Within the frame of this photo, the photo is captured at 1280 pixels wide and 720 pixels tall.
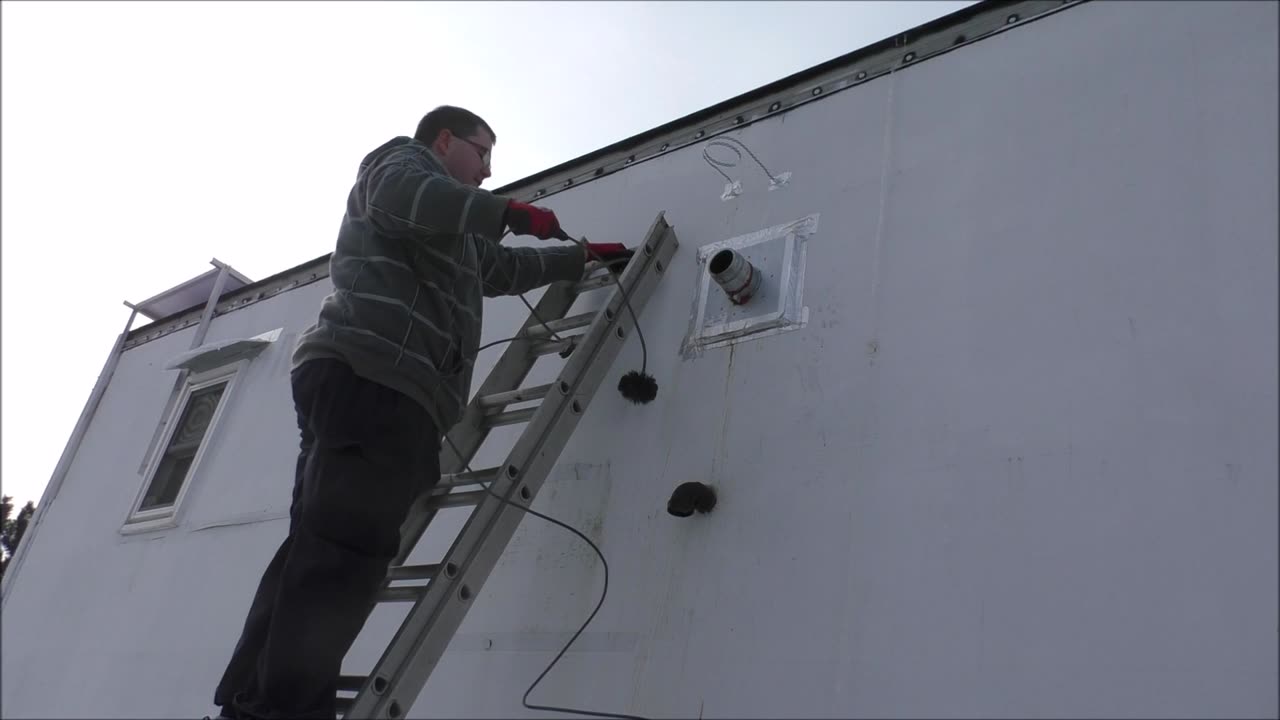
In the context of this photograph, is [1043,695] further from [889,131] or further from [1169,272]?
[889,131]

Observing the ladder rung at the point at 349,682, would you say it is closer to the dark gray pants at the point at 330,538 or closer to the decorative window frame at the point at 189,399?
the dark gray pants at the point at 330,538

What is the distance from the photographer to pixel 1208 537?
2.01 metres

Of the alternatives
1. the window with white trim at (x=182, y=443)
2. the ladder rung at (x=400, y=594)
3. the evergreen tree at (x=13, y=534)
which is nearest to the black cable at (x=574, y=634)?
the ladder rung at (x=400, y=594)

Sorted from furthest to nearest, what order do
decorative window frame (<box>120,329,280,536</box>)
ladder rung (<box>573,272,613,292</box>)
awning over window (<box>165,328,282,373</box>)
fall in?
awning over window (<box>165,328,282,373</box>) → decorative window frame (<box>120,329,280,536</box>) → ladder rung (<box>573,272,613,292</box>)

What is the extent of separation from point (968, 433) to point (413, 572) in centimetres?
160

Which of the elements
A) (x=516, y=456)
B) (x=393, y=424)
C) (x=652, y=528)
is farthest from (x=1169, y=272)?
(x=393, y=424)

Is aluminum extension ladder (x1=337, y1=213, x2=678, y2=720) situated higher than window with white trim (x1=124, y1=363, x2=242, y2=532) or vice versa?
window with white trim (x1=124, y1=363, x2=242, y2=532)

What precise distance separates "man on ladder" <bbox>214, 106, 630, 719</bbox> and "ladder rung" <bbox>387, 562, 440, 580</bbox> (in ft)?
0.60

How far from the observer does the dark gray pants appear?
232 cm

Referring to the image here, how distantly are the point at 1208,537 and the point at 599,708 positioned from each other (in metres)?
1.63

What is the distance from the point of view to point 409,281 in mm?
2859

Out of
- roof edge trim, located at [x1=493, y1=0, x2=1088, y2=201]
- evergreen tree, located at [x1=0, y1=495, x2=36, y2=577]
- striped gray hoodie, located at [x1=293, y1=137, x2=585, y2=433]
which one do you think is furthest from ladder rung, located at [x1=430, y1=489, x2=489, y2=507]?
evergreen tree, located at [x1=0, y1=495, x2=36, y2=577]

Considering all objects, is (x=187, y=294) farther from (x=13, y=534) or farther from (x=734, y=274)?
(x=734, y=274)

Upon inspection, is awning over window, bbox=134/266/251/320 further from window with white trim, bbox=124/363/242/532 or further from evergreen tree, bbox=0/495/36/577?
evergreen tree, bbox=0/495/36/577
